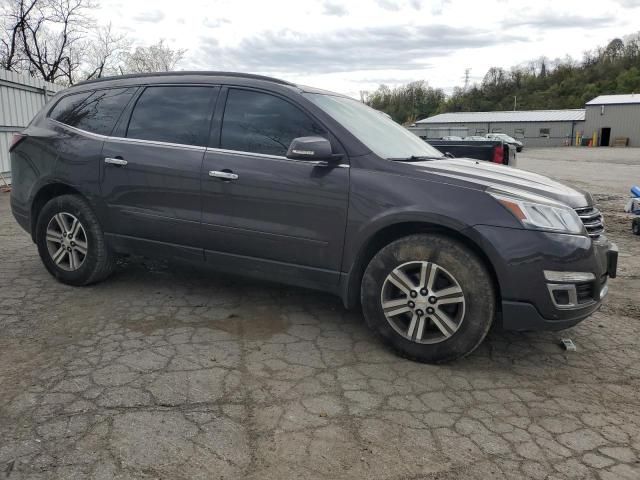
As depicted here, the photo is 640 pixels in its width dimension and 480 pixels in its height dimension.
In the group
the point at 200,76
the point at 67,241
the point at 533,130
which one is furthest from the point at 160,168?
the point at 533,130

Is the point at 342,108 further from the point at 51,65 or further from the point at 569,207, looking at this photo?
the point at 51,65

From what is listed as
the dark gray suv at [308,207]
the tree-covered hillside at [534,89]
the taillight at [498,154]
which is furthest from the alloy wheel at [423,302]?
the tree-covered hillside at [534,89]

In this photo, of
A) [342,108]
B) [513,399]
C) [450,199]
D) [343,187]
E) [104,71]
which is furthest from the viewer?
[104,71]

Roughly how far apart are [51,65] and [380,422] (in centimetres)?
3589

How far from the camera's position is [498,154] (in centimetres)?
862

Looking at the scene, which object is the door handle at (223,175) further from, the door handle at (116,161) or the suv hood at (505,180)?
the suv hood at (505,180)

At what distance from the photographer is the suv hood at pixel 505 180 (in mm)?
3244

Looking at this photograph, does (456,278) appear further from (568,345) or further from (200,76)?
(200,76)

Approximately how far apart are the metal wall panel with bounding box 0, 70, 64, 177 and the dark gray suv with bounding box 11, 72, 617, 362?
8.48m

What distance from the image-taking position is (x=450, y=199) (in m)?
3.12

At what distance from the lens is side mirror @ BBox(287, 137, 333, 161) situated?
331cm

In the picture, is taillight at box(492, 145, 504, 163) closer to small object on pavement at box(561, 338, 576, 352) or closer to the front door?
small object on pavement at box(561, 338, 576, 352)

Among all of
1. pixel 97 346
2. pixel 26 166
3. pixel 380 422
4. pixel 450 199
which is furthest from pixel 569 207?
pixel 26 166

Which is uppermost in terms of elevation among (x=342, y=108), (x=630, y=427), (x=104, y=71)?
(x=104, y=71)
